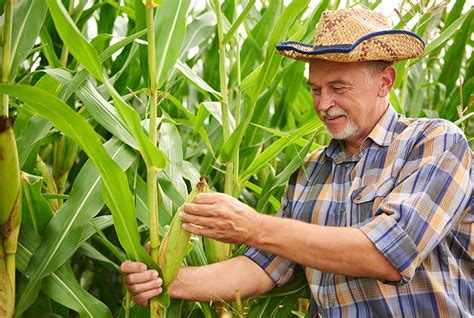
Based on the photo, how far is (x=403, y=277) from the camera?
151 cm

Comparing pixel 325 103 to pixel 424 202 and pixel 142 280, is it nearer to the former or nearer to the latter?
pixel 424 202

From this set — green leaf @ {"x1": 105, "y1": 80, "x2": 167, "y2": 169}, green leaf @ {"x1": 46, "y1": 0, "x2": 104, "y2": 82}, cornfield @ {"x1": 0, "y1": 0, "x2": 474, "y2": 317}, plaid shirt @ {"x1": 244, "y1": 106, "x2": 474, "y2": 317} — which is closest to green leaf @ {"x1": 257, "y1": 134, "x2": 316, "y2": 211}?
cornfield @ {"x1": 0, "y1": 0, "x2": 474, "y2": 317}

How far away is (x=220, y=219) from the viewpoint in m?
1.44

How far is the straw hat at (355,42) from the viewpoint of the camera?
63.8 inches

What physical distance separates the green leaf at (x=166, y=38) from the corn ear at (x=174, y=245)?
0.22 m

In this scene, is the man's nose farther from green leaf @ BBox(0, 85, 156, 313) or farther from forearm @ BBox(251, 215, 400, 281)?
green leaf @ BBox(0, 85, 156, 313)

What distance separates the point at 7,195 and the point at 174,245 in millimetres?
318

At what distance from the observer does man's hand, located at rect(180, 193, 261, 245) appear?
140 centimetres

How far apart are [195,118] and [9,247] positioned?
528 millimetres

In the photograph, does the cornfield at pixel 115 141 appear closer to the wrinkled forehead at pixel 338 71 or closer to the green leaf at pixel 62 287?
the green leaf at pixel 62 287

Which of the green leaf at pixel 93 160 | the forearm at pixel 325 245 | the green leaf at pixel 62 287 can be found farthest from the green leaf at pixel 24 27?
the forearm at pixel 325 245

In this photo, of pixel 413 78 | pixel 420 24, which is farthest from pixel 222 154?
pixel 413 78

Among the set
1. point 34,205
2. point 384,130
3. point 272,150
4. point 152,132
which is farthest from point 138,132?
point 384,130

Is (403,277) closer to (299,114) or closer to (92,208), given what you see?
(92,208)
